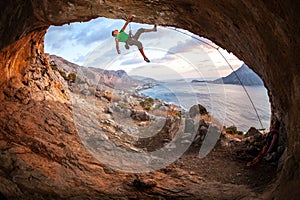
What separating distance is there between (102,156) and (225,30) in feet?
12.8

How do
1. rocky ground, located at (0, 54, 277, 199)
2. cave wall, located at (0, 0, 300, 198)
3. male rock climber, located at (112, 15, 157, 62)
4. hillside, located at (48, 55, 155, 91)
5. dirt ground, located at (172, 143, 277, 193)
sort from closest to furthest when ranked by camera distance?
1. cave wall, located at (0, 0, 300, 198)
2. rocky ground, located at (0, 54, 277, 199)
3. dirt ground, located at (172, 143, 277, 193)
4. male rock climber, located at (112, 15, 157, 62)
5. hillside, located at (48, 55, 155, 91)

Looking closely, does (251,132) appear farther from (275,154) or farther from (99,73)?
(99,73)

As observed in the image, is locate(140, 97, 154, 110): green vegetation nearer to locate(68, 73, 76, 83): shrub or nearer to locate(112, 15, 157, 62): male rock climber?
locate(68, 73, 76, 83): shrub

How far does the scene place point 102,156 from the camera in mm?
5875

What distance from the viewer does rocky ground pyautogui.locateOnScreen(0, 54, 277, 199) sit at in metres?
4.41

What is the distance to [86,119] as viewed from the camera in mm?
7488

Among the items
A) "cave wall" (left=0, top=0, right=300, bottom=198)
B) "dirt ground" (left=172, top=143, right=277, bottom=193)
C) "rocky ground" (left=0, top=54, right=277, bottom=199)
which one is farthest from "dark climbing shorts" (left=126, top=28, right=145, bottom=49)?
"dirt ground" (left=172, top=143, right=277, bottom=193)

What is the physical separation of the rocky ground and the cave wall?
38.4 inches

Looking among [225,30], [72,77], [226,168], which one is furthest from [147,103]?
[225,30]

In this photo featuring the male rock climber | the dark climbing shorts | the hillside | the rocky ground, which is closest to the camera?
the rocky ground

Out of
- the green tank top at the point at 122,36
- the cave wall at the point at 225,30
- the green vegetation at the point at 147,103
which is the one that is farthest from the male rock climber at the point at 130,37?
the green vegetation at the point at 147,103

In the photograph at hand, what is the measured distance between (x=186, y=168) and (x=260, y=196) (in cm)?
245

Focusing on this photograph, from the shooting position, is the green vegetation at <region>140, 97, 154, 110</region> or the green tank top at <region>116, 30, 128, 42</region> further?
the green vegetation at <region>140, 97, 154, 110</region>

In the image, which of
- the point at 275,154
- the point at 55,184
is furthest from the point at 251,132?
the point at 55,184
